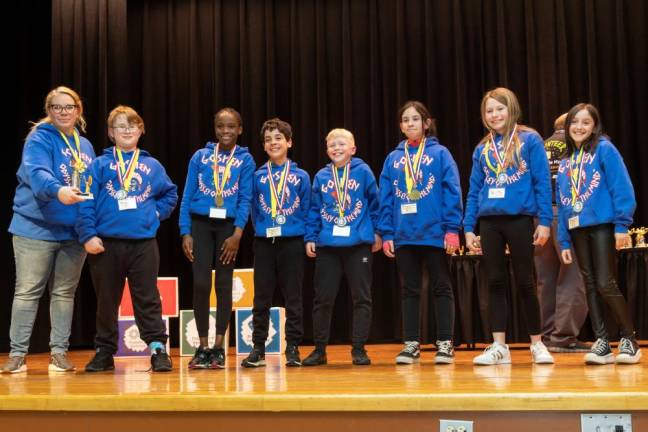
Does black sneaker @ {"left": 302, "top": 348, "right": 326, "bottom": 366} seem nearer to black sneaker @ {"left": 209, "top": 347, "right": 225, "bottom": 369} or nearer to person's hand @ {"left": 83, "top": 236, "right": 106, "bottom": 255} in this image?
black sneaker @ {"left": 209, "top": 347, "right": 225, "bottom": 369}

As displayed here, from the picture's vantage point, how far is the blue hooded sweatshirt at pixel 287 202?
3789 mm

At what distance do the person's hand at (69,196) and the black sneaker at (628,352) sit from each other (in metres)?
2.63

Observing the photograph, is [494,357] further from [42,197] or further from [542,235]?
[42,197]

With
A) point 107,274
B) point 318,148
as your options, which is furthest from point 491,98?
point 318,148

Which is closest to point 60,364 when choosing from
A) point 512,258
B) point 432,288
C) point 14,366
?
point 14,366

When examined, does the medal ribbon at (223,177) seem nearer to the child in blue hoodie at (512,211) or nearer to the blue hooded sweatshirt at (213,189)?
the blue hooded sweatshirt at (213,189)

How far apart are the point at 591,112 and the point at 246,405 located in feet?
7.48

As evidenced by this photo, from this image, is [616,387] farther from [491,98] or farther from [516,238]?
[491,98]

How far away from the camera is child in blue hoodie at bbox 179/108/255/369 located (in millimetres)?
3615

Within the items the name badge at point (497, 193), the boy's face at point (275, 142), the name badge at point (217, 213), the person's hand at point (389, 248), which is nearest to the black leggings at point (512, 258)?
the name badge at point (497, 193)

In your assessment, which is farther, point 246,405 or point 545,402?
point 246,405

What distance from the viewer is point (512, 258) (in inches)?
137

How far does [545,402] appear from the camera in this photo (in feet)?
6.92

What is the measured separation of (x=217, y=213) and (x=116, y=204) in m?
0.51
